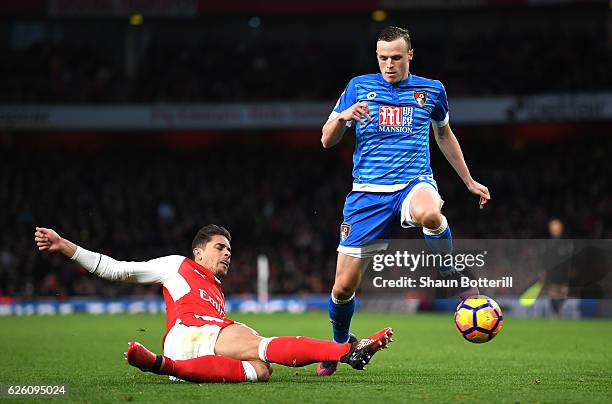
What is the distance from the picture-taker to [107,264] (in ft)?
19.5

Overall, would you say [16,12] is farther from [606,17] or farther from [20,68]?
[606,17]

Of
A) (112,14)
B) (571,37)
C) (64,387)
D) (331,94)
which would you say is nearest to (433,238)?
(64,387)

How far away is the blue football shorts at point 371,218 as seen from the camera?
23.2ft

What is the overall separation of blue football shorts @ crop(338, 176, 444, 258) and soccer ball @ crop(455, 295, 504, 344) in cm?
77

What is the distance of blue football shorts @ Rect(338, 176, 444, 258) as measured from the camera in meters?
7.09

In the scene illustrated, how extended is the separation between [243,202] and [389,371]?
1960cm

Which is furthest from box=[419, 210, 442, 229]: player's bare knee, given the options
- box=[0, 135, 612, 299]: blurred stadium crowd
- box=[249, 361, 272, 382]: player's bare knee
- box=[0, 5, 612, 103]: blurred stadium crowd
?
box=[0, 5, 612, 103]: blurred stadium crowd

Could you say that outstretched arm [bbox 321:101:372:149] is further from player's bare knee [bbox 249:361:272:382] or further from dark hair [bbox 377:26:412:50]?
player's bare knee [bbox 249:361:272:382]

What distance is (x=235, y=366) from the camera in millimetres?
6270

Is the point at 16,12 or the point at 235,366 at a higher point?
the point at 16,12

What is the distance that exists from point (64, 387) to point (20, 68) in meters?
24.2

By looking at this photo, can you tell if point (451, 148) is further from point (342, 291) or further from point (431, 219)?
point (342, 291)

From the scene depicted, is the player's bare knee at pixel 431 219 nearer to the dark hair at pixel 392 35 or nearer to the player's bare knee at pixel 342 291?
the player's bare knee at pixel 342 291

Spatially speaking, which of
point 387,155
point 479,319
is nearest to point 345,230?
point 387,155
